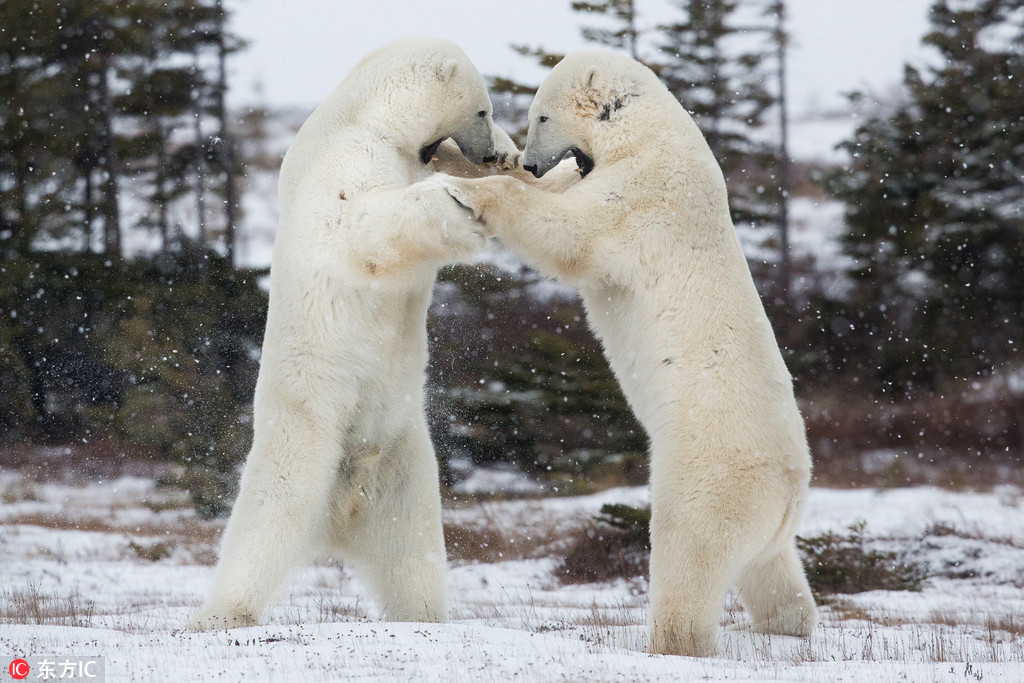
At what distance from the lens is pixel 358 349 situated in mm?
4031

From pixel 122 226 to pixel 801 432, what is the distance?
1204cm

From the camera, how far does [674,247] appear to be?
13.1ft

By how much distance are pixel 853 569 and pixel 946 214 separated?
33.4 feet

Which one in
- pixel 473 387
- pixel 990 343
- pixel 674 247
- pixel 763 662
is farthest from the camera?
pixel 990 343

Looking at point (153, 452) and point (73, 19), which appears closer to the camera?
point (153, 452)

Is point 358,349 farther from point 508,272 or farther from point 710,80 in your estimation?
point 710,80

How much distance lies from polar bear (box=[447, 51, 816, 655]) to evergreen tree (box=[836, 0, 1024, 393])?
12878 millimetres

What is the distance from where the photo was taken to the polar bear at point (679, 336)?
3.73m

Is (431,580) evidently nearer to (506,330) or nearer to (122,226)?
(506,330)

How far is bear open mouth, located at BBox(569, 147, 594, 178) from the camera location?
177 inches

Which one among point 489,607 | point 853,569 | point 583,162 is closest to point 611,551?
point 853,569

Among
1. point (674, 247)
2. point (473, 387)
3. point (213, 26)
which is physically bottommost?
point (473, 387)

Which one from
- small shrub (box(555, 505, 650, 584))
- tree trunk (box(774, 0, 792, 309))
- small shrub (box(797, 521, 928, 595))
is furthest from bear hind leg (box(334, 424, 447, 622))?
tree trunk (box(774, 0, 792, 309))

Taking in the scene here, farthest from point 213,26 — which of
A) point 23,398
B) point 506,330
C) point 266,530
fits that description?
point 266,530
